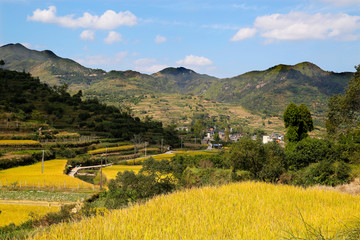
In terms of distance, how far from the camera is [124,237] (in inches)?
216

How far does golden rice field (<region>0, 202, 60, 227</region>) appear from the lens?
74.4ft

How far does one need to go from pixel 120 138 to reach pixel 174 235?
83852 millimetres

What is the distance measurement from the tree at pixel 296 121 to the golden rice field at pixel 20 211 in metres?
40.2

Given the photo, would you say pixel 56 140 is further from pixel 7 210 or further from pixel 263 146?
pixel 263 146

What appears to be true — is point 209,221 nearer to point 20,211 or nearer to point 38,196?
point 20,211

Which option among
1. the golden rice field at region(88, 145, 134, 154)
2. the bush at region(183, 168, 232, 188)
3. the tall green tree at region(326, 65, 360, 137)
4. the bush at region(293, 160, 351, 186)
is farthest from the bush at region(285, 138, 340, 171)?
the golden rice field at region(88, 145, 134, 154)

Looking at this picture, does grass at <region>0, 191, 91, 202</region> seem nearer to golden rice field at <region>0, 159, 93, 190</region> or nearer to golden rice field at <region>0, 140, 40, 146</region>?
golden rice field at <region>0, 159, 93, 190</region>

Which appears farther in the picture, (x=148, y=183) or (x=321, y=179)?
(x=321, y=179)

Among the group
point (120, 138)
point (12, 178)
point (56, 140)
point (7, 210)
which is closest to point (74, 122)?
point (120, 138)

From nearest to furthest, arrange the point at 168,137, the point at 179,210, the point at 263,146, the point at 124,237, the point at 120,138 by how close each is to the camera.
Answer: the point at 124,237, the point at 179,210, the point at 263,146, the point at 120,138, the point at 168,137

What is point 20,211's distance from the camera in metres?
25.2

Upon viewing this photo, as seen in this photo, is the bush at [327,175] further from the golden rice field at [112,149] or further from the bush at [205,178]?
the golden rice field at [112,149]

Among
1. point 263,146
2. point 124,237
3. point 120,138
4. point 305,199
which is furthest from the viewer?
point 120,138

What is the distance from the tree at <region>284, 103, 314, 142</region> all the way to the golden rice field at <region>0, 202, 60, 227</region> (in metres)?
40.2
